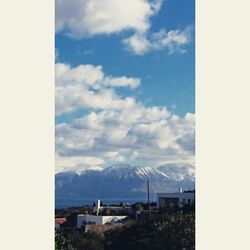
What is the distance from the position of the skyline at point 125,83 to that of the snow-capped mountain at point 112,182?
0.09 meters

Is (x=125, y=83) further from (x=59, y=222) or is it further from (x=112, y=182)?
(x=59, y=222)

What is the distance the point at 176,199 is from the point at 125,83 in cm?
123

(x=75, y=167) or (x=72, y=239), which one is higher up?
(x=75, y=167)

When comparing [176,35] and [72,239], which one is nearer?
[176,35]

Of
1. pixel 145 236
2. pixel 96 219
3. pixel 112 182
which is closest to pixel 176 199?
pixel 145 236

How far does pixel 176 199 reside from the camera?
551 cm

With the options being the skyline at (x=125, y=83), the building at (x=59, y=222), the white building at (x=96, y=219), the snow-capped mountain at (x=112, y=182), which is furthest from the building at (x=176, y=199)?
the building at (x=59, y=222)

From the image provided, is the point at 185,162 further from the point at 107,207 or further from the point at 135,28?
the point at 135,28

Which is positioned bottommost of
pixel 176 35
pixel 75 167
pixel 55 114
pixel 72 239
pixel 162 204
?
pixel 72 239

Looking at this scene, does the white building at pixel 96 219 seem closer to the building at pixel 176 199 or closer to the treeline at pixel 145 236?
the treeline at pixel 145 236

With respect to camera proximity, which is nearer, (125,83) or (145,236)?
(125,83)

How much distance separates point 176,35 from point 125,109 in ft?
2.83

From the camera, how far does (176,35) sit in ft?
17.7
